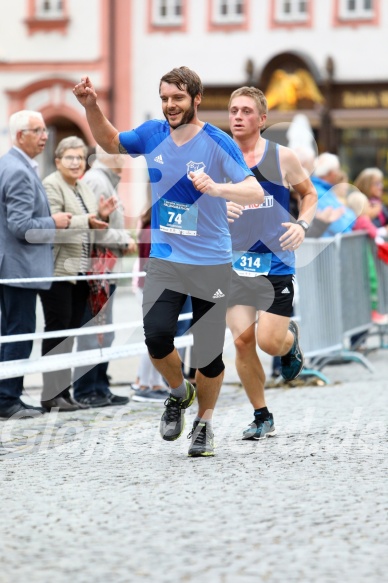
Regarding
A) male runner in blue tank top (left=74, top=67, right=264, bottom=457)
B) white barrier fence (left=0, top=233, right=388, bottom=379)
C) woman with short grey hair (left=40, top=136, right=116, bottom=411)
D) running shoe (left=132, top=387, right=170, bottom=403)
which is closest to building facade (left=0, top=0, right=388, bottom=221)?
white barrier fence (left=0, top=233, right=388, bottom=379)

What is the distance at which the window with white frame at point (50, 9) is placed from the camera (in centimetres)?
3559

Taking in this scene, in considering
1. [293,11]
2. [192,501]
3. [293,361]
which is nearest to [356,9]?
[293,11]

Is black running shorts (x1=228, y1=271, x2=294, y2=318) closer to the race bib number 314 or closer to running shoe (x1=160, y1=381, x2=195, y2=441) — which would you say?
the race bib number 314

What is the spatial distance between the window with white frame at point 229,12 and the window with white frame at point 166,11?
0.94 meters

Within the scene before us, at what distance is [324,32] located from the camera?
3372 cm

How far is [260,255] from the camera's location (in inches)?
324

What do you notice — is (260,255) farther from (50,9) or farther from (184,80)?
(50,9)

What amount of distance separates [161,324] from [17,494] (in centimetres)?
131

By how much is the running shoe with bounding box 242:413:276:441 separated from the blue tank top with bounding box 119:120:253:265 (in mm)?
1182

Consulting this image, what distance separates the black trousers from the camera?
9.69 metres

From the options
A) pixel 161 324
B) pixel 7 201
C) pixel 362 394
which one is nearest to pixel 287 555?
pixel 161 324

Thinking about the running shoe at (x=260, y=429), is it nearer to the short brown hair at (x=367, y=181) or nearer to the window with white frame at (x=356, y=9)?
the short brown hair at (x=367, y=181)

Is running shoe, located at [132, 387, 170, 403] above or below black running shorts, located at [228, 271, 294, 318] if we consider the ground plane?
below

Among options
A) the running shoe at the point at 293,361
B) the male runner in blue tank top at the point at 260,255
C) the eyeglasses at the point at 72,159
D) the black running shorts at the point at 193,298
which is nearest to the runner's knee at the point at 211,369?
the black running shorts at the point at 193,298
